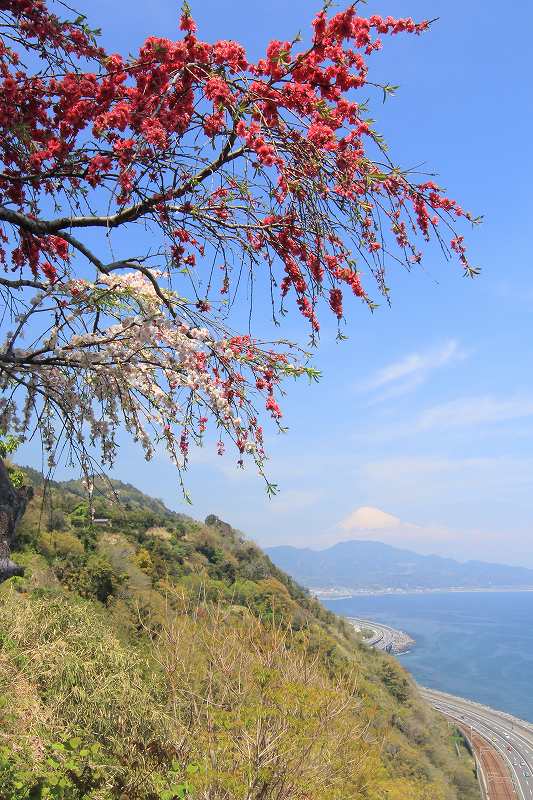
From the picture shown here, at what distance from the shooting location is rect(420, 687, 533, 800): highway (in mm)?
43231

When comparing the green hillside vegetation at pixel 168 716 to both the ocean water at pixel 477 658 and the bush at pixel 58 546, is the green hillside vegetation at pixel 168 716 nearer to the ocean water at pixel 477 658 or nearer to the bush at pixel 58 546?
the bush at pixel 58 546

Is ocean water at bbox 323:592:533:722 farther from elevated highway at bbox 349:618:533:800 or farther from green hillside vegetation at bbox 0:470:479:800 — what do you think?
green hillside vegetation at bbox 0:470:479:800

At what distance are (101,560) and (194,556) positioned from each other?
18.2m

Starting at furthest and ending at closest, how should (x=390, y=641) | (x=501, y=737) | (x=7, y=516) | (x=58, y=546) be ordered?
(x=390, y=641), (x=501, y=737), (x=58, y=546), (x=7, y=516)

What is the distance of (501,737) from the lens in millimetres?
57719

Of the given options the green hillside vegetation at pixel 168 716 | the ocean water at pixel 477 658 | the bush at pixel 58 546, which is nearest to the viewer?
the green hillside vegetation at pixel 168 716

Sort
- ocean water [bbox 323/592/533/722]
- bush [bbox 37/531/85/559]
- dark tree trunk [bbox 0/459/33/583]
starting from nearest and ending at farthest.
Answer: dark tree trunk [bbox 0/459/33/583]
bush [bbox 37/531/85/559]
ocean water [bbox 323/592/533/722]

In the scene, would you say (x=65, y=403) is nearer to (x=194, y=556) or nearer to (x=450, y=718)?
(x=194, y=556)

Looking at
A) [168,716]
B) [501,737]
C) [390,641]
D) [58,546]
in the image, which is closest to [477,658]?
[390,641]

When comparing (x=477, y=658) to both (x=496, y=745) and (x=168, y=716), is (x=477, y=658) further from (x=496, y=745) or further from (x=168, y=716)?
(x=168, y=716)

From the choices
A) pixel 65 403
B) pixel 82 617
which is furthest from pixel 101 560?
pixel 65 403

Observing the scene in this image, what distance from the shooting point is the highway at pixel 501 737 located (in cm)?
4323

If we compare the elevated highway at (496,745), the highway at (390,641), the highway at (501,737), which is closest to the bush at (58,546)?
the elevated highway at (496,745)

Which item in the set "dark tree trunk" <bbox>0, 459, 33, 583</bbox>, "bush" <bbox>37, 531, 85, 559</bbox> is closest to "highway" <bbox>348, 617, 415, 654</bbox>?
"bush" <bbox>37, 531, 85, 559</bbox>
